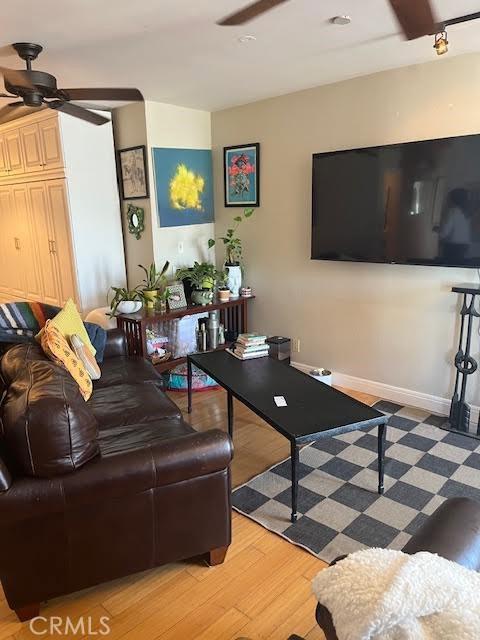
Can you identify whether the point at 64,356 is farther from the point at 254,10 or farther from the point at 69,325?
the point at 254,10

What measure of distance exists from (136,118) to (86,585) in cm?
357

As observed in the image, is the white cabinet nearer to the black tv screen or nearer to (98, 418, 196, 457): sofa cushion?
the black tv screen

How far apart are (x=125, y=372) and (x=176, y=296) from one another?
1.12m

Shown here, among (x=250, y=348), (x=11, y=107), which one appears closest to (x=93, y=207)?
(x=11, y=107)

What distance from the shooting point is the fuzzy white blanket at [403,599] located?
800 millimetres

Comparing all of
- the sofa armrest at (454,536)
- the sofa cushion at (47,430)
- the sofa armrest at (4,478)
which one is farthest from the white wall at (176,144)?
the sofa armrest at (454,536)

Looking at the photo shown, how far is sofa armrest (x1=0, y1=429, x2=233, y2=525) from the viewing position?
1513mm

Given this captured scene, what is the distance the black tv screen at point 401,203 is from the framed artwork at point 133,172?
1490 mm

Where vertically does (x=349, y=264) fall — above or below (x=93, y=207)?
below

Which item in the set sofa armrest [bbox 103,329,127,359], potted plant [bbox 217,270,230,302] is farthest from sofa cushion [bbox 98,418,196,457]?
potted plant [bbox 217,270,230,302]

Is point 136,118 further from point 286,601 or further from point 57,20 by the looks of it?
point 286,601

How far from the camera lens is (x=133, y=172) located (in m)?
4.16

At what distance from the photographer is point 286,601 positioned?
1805 millimetres

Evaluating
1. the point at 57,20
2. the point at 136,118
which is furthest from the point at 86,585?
the point at 136,118
